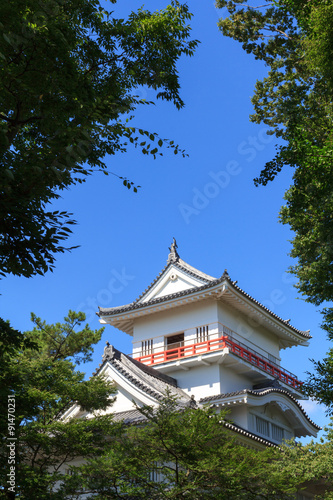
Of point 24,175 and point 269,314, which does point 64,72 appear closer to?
point 24,175

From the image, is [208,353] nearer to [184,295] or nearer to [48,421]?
[184,295]

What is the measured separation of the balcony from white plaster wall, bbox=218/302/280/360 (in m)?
0.69

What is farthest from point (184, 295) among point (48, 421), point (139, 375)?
point (48, 421)

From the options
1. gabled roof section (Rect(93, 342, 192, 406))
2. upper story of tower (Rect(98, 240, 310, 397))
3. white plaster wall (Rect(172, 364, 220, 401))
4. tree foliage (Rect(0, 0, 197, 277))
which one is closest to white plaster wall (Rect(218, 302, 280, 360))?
upper story of tower (Rect(98, 240, 310, 397))

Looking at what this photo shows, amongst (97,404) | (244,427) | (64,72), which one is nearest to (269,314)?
(244,427)

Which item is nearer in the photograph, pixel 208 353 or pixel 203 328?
pixel 208 353

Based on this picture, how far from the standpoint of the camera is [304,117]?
13062mm

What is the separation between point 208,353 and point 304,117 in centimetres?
1158

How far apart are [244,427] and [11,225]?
52.1 feet

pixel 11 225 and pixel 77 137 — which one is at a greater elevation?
pixel 77 137

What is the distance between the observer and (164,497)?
10.6 m

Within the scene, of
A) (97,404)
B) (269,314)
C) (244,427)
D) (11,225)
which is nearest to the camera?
(11,225)

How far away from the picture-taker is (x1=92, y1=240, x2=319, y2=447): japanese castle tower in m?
19.6

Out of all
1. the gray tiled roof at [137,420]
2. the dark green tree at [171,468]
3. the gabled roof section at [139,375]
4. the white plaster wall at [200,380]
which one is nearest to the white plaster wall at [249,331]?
the white plaster wall at [200,380]
